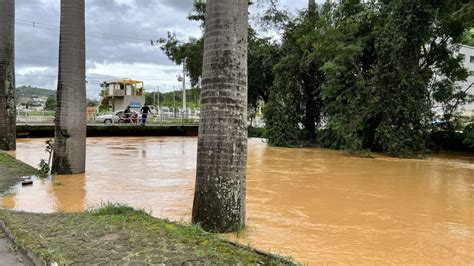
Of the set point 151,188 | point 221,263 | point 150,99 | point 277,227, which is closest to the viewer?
point 221,263

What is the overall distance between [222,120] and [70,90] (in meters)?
6.34

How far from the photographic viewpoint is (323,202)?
8.38m

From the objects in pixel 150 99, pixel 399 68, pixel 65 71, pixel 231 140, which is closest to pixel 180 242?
pixel 231 140

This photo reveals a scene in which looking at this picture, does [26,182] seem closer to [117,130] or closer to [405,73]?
[405,73]

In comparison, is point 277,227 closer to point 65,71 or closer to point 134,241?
point 134,241

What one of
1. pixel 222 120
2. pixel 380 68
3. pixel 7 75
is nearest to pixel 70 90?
pixel 222 120

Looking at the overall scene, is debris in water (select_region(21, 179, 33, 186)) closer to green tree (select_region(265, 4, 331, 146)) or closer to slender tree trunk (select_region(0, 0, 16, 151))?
slender tree trunk (select_region(0, 0, 16, 151))

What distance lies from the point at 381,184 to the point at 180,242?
25.7 ft

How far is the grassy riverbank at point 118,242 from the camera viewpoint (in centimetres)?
369

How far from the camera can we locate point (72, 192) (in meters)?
8.80

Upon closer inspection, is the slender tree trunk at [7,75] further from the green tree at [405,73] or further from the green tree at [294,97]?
the green tree at [405,73]

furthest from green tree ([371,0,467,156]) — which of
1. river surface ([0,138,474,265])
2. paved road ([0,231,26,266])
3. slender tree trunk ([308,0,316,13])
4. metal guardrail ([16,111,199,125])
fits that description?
metal guardrail ([16,111,199,125])

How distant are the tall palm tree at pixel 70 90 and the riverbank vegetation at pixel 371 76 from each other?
10476 mm

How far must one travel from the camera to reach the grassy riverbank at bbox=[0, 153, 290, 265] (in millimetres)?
3693
